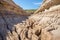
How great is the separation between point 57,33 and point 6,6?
12.9m

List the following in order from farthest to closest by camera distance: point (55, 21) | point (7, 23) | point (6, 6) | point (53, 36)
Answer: point (6, 6) < point (7, 23) < point (55, 21) < point (53, 36)

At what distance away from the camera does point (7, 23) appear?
1250 cm

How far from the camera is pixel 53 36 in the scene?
237 cm

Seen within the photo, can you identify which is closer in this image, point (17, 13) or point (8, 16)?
point (8, 16)

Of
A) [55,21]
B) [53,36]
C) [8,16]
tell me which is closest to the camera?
[53,36]

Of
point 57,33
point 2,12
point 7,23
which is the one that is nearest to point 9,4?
point 2,12

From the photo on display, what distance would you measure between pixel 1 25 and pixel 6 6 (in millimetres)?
3744

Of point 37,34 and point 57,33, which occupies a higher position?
→ point 57,33

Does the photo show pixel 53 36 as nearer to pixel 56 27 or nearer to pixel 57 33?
pixel 57 33

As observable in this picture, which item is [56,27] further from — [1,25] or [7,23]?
[7,23]

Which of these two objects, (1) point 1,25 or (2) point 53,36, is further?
(1) point 1,25

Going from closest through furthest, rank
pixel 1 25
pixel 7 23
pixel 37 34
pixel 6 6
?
1. pixel 37 34
2. pixel 1 25
3. pixel 7 23
4. pixel 6 6

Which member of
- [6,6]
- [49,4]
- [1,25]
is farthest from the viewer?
[6,6]

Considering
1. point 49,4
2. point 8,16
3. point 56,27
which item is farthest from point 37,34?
point 8,16
